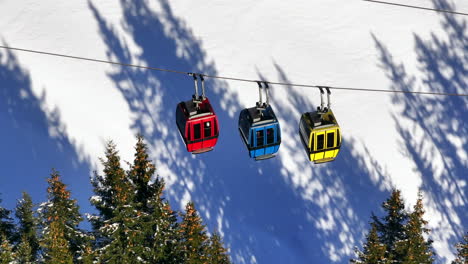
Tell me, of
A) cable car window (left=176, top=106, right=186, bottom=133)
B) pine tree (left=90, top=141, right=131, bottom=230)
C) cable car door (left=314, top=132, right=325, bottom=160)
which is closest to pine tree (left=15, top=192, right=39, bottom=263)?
pine tree (left=90, top=141, right=131, bottom=230)

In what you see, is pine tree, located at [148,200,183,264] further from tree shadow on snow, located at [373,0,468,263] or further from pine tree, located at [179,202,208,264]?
tree shadow on snow, located at [373,0,468,263]

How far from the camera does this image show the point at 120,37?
56.9m

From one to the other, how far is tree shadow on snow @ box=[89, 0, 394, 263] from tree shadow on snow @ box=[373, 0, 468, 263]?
3735 millimetres

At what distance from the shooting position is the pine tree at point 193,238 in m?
37.7

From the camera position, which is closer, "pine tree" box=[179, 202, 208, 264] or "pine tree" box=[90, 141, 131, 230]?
"pine tree" box=[90, 141, 131, 230]

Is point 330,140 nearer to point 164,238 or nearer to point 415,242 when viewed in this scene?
point 415,242

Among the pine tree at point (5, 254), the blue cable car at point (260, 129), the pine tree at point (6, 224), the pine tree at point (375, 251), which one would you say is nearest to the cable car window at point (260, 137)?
the blue cable car at point (260, 129)

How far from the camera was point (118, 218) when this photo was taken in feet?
121

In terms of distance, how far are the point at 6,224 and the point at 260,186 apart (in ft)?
58.4

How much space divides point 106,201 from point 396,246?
52.3ft

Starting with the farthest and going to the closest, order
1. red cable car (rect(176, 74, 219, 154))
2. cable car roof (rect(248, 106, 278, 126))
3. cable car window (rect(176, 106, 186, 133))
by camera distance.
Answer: cable car window (rect(176, 106, 186, 133))
red cable car (rect(176, 74, 219, 154))
cable car roof (rect(248, 106, 278, 126))

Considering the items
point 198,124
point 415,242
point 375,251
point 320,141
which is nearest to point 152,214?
Result: point 198,124

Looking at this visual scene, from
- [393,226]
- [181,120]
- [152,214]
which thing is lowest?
[393,226]

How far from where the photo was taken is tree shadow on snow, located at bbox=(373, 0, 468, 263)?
51906mm
